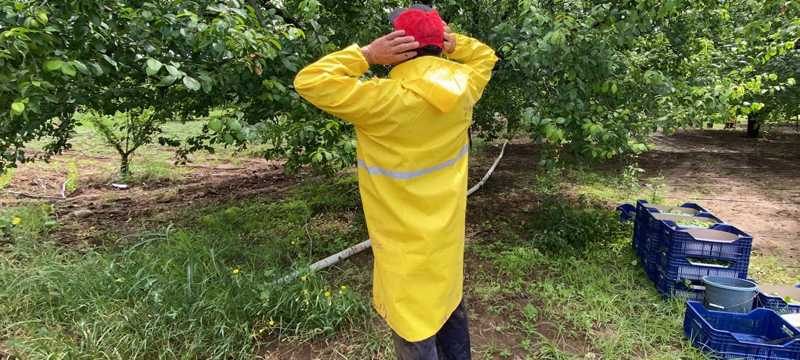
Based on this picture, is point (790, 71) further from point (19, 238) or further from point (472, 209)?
point (19, 238)

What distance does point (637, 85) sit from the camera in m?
3.69

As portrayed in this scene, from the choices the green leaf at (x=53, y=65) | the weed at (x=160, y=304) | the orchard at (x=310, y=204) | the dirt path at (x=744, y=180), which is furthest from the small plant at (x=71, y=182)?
the dirt path at (x=744, y=180)

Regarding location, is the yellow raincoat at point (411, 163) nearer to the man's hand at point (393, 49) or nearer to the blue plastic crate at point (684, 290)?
the man's hand at point (393, 49)

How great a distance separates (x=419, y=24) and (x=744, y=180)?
7.97 metres

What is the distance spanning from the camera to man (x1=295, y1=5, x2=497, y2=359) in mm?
1720

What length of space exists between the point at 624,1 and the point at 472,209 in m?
3.06

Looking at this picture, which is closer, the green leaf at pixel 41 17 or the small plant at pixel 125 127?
the green leaf at pixel 41 17

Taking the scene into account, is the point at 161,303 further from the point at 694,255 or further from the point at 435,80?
the point at 694,255

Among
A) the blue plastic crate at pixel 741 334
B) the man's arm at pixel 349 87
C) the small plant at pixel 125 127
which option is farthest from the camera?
the small plant at pixel 125 127

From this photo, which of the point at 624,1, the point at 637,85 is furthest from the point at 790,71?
the point at 624,1

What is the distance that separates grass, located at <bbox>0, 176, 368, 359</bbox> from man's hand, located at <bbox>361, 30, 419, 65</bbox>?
180 cm

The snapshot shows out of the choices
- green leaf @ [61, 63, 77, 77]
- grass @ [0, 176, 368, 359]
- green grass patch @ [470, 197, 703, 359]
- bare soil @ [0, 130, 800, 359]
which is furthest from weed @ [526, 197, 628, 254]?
green leaf @ [61, 63, 77, 77]

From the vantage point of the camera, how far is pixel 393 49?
1781mm

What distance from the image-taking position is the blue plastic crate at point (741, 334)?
2697 millimetres
